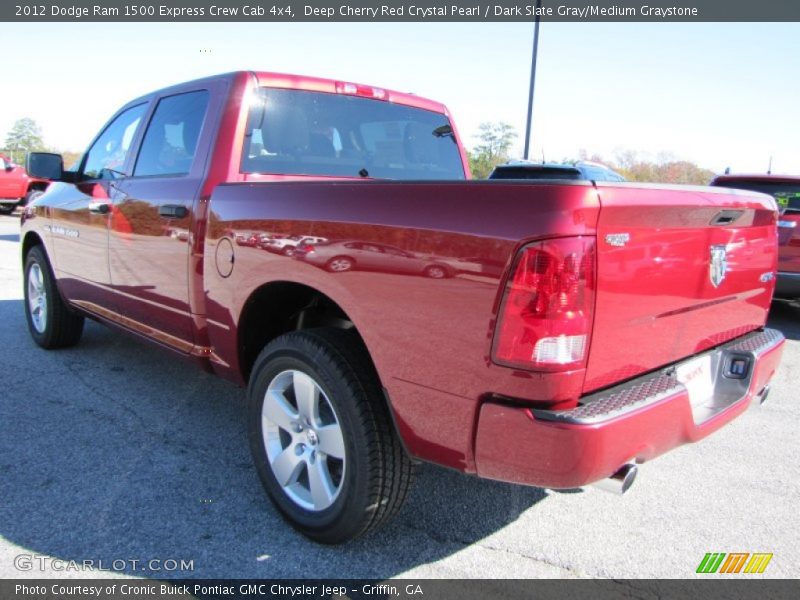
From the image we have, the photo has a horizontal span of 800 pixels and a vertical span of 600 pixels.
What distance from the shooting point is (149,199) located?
3.38m

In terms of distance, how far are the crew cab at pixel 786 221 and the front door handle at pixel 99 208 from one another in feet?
21.4

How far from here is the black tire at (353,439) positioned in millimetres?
2186

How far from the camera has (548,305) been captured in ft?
5.63

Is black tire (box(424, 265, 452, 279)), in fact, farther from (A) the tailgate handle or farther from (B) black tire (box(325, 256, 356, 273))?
(A) the tailgate handle

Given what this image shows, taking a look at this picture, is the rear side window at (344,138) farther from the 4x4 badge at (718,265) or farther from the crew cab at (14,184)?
the crew cab at (14,184)

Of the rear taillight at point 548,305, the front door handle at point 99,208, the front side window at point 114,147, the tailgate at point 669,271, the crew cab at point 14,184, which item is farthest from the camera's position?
the crew cab at point 14,184

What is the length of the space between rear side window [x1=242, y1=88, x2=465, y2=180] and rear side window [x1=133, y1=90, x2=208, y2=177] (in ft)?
1.18

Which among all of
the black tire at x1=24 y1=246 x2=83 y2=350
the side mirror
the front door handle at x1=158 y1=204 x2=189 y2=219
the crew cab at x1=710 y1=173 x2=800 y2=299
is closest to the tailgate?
the front door handle at x1=158 y1=204 x2=189 y2=219

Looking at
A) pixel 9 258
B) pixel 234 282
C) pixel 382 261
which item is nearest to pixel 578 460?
pixel 382 261

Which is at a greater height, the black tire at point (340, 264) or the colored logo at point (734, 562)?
the black tire at point (340, 264)

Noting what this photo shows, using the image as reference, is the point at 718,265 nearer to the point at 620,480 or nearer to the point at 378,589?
the point at 620,480

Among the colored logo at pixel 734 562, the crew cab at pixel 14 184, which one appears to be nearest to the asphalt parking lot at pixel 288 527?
the colored logo at pixel 734 562

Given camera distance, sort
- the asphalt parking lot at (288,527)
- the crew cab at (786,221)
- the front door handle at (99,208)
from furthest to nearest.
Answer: the crew cab at (786,221) → the front door handle at (99,208) → the asphalt parking lot at (288,527)

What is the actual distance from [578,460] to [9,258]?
1051cm
